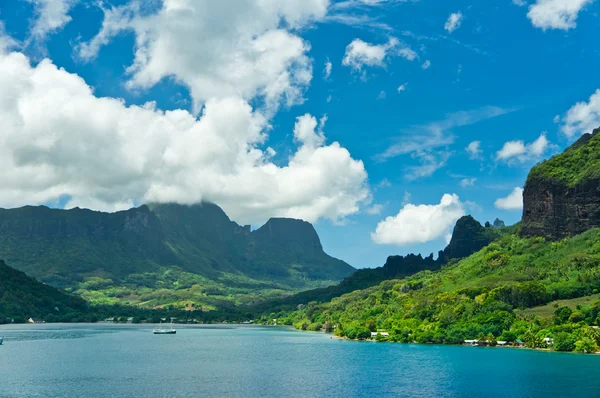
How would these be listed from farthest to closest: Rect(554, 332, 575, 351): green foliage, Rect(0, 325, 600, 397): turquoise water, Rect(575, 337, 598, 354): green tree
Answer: Rect(554, 332, 575, 351): green foliage < Rect(575, 337, 598, 354): green tree < Rect(0, 325, 600, 397): turquoise water

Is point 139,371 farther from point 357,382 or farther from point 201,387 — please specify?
point 357,382

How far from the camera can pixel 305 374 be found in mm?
141750

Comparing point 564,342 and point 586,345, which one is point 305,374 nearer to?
point 564,342

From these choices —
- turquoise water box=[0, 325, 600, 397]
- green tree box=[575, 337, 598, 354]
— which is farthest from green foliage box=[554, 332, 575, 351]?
turquoise water box=[0, 325, 600, 397]

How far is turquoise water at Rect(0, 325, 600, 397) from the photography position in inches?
4545

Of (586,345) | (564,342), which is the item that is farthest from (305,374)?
(586,345)

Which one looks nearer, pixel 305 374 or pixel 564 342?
pixel 305 374

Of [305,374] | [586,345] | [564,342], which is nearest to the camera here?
[305,374]

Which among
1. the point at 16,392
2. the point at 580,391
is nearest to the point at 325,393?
the point at 580,391

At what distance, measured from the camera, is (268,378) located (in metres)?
136

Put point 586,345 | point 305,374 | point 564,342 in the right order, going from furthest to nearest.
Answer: point 564,342
point 586,345
point 305,374

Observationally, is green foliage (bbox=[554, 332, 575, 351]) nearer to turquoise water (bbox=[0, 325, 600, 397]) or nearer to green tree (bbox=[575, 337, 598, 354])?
green tree (bbox=[575, 337, 598, 354])

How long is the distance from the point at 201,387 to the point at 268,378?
63.3 ft

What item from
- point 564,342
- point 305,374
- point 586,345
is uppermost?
point 564,342
